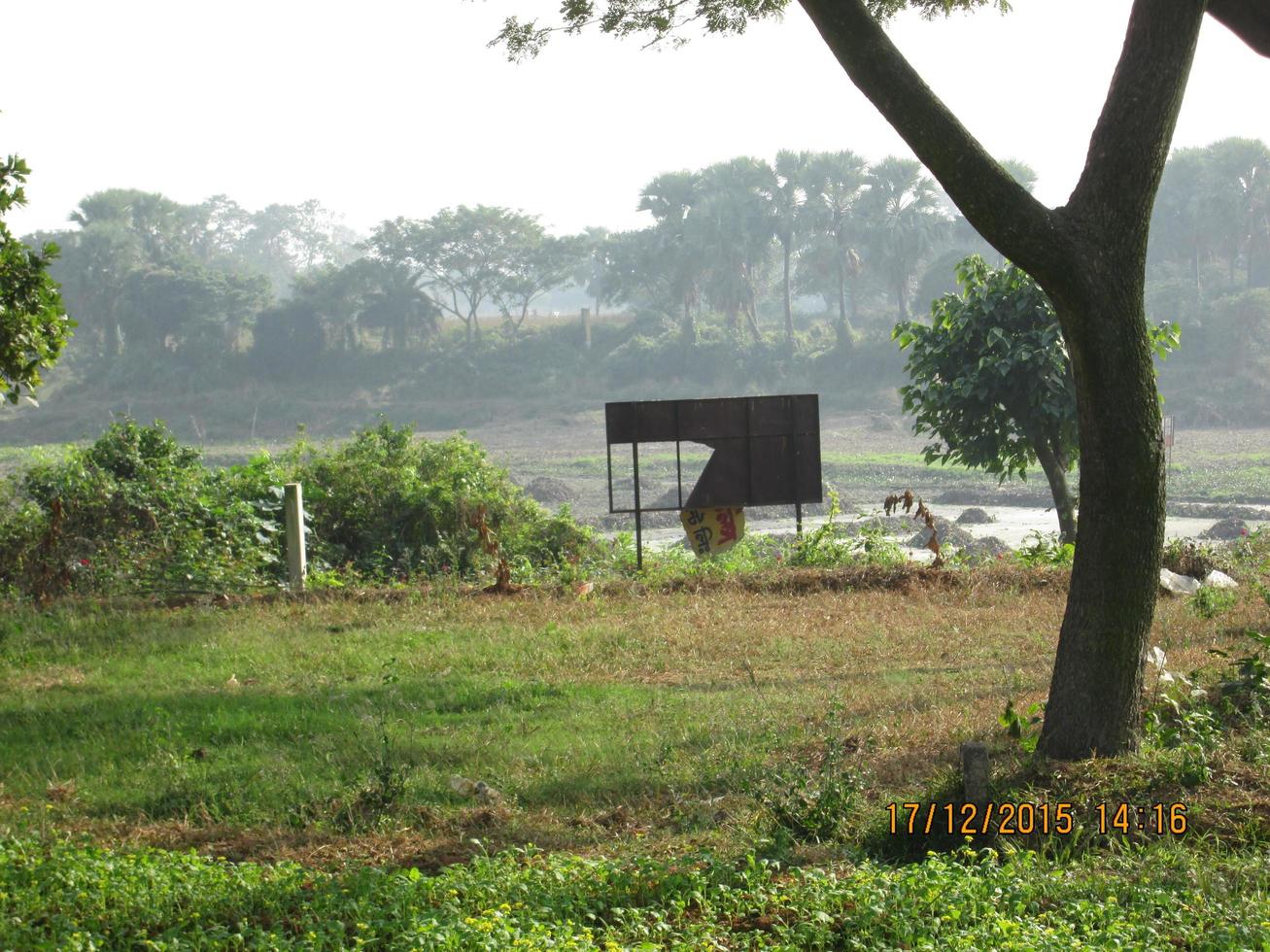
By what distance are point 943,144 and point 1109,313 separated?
1.02 meters

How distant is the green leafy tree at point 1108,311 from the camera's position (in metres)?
5.42

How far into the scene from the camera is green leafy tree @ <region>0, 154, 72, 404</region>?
7.94 m

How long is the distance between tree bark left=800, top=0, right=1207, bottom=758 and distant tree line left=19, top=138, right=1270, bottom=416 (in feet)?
178

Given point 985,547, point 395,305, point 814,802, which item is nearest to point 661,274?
point 395,305

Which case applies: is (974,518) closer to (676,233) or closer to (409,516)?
(409,516)

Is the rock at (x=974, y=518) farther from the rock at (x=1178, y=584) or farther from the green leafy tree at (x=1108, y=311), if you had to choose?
the green leafy tree at (x=1108, y=311)

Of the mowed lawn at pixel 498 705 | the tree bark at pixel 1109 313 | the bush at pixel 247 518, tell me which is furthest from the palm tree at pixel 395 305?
the tree bark at pixel 1109 313

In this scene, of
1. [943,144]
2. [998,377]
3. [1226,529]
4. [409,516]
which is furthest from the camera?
[1226,529]

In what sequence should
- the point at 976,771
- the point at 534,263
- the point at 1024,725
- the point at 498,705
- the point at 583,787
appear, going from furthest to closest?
1. the point at 534,263
2. the point at 498,705
3. the point at 1024,725
4. the point at 583,787
5. the point at 976,771

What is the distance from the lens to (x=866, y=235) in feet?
210

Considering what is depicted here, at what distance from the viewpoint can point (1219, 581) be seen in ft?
36.8

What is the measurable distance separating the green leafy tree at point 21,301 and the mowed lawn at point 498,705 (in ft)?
7.06

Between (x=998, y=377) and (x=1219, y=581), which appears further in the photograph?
(x=998, y=377)

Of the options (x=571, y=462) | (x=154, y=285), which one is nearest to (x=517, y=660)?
(x=571, y=462)
